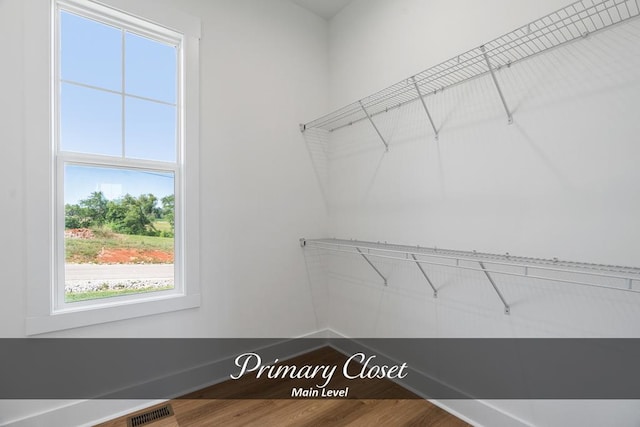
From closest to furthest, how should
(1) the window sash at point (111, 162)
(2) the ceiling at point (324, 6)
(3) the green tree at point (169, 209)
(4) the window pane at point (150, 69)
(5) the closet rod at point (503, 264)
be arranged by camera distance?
(5) the closet rod at point (503, 264) < (1) the window sash at point (111, 162) < (4) the window pane at point (150, 69) < (3) the green tree at point (169, 209) < (2) the ceiling at point (324, 6)

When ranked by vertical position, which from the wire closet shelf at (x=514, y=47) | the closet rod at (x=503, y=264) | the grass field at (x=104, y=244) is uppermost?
the wire closet shelf at (x=514, y=47)

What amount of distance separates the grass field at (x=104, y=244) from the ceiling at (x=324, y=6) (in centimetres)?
211

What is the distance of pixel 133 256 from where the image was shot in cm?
188

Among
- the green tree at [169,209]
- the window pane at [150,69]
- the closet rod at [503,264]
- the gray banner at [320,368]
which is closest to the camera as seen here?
the closet rod at [503,264]

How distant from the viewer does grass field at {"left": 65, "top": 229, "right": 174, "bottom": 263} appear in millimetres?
1682

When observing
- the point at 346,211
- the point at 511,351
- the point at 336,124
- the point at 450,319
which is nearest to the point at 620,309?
the point at 511,351

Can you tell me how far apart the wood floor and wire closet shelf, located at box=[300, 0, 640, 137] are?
64.8 inches

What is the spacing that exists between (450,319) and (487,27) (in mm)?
1605

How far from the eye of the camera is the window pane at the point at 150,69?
6.01ft

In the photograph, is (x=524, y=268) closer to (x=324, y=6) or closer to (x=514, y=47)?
(x=514, y=47)

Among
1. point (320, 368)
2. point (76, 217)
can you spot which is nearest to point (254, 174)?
point (76, 217)

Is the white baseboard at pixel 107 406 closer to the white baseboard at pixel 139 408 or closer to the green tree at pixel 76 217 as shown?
the white baseboard at pixel 139 408

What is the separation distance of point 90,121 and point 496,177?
2230 mm

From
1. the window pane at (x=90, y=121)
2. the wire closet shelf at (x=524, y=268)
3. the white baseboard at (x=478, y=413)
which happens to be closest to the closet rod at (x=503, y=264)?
the wire closet shelf at (x=524, y=268)
